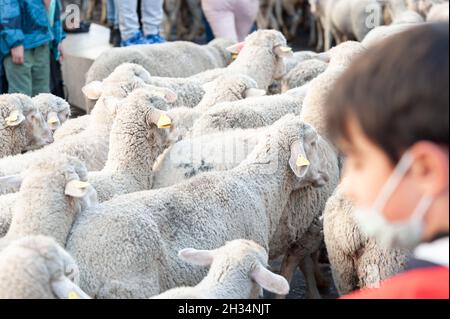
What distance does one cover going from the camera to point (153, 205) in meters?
2.98

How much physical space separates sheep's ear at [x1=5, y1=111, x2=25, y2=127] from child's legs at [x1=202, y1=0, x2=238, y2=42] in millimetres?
3787

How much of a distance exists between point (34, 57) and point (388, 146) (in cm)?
539

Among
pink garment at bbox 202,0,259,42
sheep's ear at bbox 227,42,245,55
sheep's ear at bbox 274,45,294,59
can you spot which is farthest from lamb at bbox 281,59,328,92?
pink garment at bbox 202,0,259,42

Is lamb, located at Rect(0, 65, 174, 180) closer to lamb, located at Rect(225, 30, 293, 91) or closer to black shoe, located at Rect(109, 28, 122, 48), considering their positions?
lamb, located at Rect(225, 30, 293, 91)

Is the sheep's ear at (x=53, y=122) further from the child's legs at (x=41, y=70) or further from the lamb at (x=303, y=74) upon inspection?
the lamb at (x=303, y=74)

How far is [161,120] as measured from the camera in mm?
3650

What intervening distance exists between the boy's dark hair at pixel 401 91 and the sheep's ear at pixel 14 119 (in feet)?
11.0

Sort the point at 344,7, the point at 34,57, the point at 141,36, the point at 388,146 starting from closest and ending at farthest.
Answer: the point at 388,146
the point at 34,57
the point at 141,36
the point at 344,7

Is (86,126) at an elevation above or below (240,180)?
below

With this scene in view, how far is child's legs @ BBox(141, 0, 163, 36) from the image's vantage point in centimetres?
773

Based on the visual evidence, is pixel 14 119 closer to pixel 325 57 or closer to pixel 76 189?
pixel 76 189

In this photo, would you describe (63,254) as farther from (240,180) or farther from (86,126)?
(86,126)

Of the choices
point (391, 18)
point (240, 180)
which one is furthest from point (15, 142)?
point (391, 18)

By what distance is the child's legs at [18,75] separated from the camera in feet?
20.1
